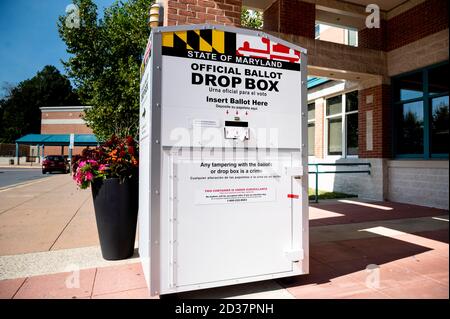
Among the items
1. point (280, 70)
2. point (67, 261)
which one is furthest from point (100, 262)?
point (280, 70)

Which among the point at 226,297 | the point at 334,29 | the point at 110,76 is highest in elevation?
the point at 334,29

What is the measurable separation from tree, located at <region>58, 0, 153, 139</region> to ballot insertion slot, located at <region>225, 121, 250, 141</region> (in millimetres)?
12273

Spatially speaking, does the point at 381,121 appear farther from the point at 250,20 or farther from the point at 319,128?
the point at 250,20

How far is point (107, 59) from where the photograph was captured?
15.7 meters

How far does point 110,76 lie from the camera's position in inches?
596

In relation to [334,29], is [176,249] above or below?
below

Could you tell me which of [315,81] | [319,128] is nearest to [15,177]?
[319,128]

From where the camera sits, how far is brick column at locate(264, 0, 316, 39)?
28.6ft

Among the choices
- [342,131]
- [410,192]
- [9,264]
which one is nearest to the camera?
[9,264]

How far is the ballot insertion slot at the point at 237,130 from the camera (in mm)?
3090

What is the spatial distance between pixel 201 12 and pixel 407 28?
24.0ft

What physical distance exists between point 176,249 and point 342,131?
10.3 m

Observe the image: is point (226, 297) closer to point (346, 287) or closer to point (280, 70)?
point (346, 287)

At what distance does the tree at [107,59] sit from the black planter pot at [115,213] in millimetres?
10974
